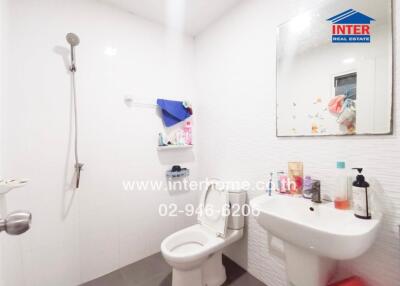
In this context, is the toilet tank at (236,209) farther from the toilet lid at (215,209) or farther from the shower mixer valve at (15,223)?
the shower mixer valve at (15,223)

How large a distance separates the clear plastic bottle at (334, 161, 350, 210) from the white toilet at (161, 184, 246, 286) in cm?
68

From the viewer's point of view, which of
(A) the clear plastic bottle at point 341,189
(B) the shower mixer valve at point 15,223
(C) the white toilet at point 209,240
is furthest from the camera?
(C) the white toilet at point 209,240

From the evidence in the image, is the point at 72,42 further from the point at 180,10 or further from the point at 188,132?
the point at 188,132

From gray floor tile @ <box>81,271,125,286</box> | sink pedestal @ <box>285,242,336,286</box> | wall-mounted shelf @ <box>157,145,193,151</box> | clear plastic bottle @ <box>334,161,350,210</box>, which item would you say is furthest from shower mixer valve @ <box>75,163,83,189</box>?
clear plastic bottle @ <box>334,161,350,210</box>

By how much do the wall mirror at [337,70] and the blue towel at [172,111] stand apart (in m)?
0.96

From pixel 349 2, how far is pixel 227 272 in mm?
2052

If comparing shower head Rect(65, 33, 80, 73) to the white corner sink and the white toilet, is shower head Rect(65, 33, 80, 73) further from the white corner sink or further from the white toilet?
the white corner sink

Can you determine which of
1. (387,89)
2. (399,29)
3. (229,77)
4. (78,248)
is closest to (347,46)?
(399,29)

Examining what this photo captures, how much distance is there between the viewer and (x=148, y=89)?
1.81 m

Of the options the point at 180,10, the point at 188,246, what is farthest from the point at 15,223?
the point at 180,10

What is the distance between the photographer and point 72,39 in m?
1.33

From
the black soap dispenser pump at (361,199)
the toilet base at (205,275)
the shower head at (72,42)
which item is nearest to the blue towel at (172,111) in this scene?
the shower head at (72,42)

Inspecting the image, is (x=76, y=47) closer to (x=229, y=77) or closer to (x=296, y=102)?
(x=229, y=77)

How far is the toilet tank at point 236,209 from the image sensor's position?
154 cm
